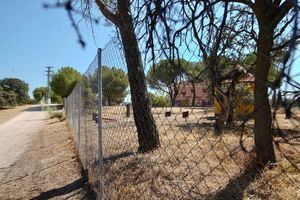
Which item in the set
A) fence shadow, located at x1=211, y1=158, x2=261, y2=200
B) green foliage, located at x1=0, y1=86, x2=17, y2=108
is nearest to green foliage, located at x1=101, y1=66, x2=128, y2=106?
fence shadow, located at x1=211, y1=158, x2=261, y2=200

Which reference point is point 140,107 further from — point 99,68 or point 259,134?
point 259,134

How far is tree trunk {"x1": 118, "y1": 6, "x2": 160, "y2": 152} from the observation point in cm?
404

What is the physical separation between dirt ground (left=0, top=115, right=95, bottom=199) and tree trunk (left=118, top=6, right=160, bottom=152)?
1235mm

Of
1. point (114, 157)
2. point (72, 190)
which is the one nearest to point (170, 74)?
point (114, 157)

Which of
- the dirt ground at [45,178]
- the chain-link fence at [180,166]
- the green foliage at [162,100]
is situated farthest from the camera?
the dirt ground at [45,178]

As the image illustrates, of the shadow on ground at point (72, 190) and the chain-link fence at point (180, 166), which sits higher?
the chain-link fence at point (180, 166)

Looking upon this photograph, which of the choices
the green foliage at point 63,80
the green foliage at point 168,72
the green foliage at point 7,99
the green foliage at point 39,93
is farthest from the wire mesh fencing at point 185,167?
the green foliage at point 39,93

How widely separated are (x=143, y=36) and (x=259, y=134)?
7.50 ft

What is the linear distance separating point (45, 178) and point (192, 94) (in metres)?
5.88

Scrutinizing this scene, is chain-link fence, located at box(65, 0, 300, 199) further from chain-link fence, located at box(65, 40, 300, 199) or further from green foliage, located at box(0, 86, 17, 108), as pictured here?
green foliage, located at box(0, 86, 17, 108)

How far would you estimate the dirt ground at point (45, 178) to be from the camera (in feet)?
20.9

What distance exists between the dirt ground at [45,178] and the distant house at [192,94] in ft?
12.3

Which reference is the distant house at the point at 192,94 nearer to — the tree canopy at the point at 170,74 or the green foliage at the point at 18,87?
the tree canopy at the point at 170,74

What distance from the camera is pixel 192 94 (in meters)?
2.37
